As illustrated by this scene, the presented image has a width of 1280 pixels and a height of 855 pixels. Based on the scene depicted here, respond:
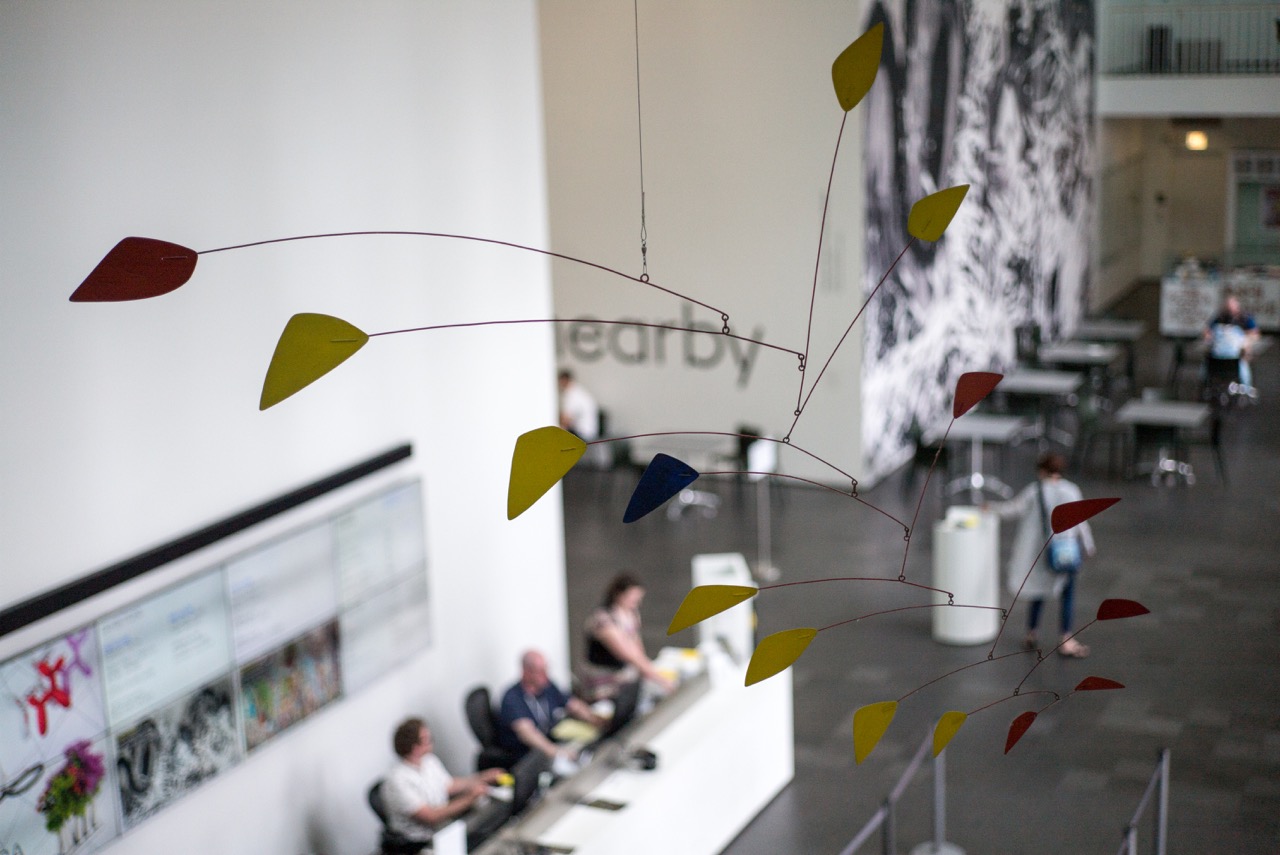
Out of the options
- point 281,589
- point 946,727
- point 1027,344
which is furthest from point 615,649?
point 1027,344

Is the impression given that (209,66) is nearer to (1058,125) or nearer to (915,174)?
(915,174)

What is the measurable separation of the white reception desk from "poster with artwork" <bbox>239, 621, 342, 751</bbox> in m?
1.14

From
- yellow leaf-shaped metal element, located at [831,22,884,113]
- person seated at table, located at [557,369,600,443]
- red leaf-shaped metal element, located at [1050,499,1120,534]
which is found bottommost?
person seated at table, located at [557,369,600,443]

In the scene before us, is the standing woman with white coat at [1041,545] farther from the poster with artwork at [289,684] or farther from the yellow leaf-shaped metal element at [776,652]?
the yellow leaf-shaped metal element at [776,652]

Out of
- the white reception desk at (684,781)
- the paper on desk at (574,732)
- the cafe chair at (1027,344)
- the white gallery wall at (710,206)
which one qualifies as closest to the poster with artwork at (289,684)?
the white reception desk at (684,781)

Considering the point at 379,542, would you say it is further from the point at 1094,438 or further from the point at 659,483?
the point at 1094,438

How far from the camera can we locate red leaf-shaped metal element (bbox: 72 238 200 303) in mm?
2184

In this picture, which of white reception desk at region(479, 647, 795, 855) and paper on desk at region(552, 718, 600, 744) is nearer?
white reception desk at region(479, 647, 795, 855)

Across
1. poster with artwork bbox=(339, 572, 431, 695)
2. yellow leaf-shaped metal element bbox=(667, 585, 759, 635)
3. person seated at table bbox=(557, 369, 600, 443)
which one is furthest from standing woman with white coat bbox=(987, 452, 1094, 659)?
yellow leaf-shaped metal element bbox=(667, 585, 759, 635)

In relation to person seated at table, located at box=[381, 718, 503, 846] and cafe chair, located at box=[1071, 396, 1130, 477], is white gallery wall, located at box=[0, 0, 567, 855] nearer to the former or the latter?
person seated at table, located at box=[381, 718, 503, 846]

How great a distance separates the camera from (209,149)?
18.9 feet

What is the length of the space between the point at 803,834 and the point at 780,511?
6335mm

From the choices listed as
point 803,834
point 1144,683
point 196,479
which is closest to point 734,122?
point 1144,683

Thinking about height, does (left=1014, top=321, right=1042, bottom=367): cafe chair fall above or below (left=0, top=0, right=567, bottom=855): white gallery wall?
below
